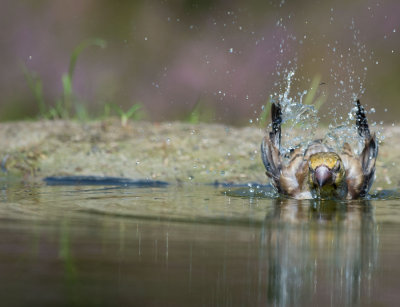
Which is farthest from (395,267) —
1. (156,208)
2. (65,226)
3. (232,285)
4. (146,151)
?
(146,151)

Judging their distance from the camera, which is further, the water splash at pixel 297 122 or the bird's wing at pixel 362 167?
the water splash at pixel 297 122

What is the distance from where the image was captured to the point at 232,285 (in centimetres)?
317

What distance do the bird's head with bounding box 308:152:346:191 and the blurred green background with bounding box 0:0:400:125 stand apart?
436cm

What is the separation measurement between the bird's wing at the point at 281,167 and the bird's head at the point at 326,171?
0.42 feet

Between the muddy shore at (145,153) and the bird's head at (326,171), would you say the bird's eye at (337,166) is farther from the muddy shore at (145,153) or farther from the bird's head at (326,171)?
the muddy shore at (145,153)

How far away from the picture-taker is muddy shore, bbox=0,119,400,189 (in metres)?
7.63

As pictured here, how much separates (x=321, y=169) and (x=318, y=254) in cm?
205

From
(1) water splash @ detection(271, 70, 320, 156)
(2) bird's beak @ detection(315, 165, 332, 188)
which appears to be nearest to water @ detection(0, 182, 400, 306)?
(2) bird's beak @ detection(315, 165, 332, 188)

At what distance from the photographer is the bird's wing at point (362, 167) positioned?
6.09 meters

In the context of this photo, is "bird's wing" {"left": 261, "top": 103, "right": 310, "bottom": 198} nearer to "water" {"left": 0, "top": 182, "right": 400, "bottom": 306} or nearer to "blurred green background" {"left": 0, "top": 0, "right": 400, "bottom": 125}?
"water" {"left": 0, "top": 182, "right": 400, "bottom": 306}

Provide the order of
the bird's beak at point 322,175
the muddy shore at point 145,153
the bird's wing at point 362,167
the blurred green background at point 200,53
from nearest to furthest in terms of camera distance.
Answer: the bird's beak at point 322,175 < the bird's wing at point 362,167 < the muddy shore at point 145,153 < the blurred green background at point 200,53

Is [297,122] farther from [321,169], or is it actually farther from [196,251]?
Result: [196,251]

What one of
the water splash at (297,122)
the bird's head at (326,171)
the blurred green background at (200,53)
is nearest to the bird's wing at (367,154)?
the bird's head at (326,171)

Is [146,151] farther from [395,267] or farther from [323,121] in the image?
[395,267]
